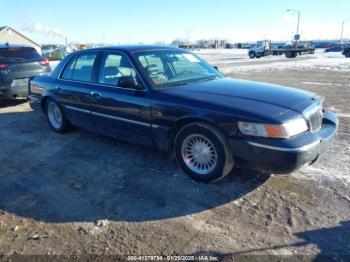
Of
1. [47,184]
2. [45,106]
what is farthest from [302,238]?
[45,106]

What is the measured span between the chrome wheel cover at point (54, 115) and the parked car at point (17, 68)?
2840 millimetres

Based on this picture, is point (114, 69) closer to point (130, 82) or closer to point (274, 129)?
point (130, 82)

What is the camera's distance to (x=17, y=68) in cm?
830

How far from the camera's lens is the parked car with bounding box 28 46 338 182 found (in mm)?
3244

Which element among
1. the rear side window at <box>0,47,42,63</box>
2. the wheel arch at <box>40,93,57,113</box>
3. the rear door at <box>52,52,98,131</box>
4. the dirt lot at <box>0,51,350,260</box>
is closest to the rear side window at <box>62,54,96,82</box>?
the rear door at <box>52,52,98,131</box>

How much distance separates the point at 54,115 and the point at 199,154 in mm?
3517

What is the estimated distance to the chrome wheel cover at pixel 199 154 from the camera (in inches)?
145

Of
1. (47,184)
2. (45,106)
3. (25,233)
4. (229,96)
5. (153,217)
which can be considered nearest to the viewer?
(25,233)

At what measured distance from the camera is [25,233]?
2.97m

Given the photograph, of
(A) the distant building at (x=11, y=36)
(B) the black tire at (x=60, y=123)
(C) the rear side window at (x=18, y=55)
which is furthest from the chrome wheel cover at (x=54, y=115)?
(A) the distant building at (x=11, y=36)

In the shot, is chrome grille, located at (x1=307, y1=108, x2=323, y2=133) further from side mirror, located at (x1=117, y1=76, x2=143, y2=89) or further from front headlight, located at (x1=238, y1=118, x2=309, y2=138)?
side mirror, located at (x1=117, y1=76, x2=143, y2=89)

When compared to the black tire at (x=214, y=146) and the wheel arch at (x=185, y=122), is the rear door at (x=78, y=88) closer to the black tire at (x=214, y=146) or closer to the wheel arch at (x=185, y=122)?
the wheel arch at (x=185, y=122)

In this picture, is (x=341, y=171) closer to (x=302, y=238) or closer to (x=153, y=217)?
(x=302, y=238)

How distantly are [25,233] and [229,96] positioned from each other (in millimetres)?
2577
